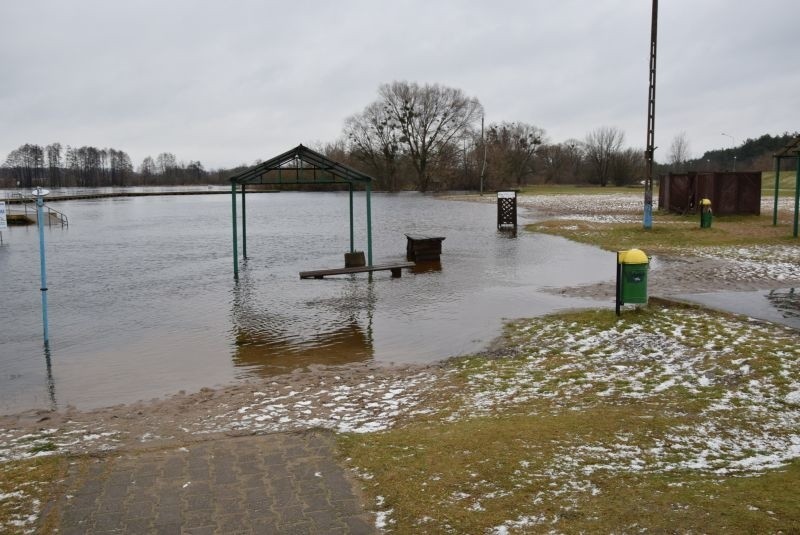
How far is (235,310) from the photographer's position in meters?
12.6

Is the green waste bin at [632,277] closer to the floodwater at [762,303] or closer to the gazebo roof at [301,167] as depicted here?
the floodwater at [762,303]

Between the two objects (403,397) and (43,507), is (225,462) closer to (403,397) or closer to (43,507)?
(43,507)

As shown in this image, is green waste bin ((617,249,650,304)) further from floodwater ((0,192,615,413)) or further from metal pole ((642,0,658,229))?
metal pole ((642,0,658,229))

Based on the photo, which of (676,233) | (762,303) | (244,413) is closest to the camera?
(244,413)

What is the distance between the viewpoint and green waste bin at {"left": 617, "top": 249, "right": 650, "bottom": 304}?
1025 centimetres

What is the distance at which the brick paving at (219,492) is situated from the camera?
4.39 meters

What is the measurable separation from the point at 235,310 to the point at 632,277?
698 cm

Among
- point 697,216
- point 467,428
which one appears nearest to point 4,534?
point 467,428

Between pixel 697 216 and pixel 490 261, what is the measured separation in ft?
49.1

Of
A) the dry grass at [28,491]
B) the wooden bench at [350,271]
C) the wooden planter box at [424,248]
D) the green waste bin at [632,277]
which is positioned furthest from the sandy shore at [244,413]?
the wooden planter box at [424,248]

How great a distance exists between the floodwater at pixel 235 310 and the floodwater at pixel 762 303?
2.34 metres

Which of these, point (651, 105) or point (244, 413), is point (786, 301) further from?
point (651, 105)

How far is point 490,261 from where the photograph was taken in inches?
744

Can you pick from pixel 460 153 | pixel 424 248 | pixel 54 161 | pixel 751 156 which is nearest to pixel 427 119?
pixel 460 153
